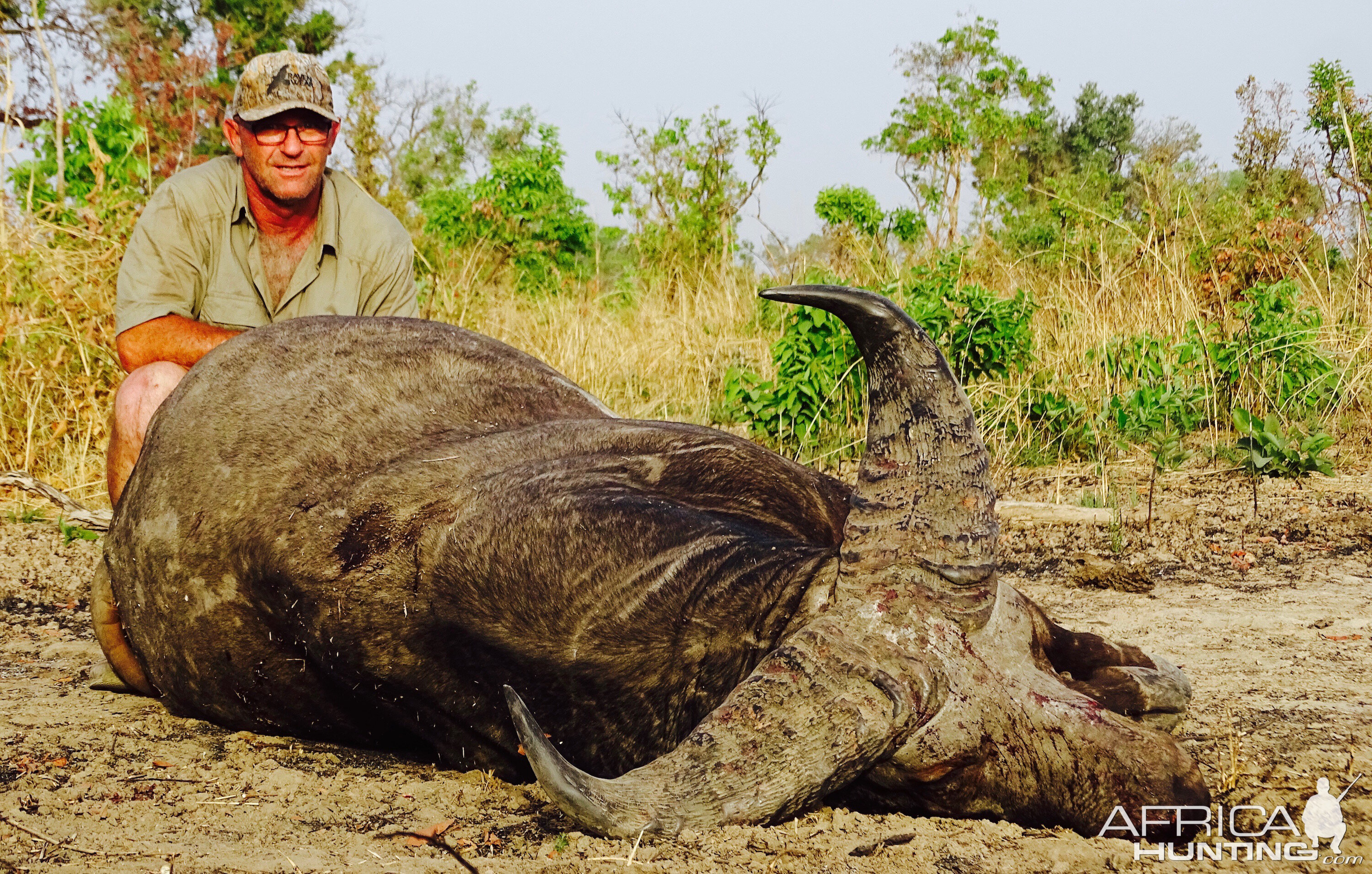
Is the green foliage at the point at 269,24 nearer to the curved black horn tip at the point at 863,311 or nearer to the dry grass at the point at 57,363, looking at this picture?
the dry grass at the point at 57,363

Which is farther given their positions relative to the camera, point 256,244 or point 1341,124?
point 1341,124

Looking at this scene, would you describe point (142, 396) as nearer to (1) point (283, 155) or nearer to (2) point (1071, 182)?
(1) point (283, 155)

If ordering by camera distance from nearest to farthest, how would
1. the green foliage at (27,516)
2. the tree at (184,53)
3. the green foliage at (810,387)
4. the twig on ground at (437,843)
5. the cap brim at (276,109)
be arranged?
1. the twig on ground at (437,843)
2. the cap brim at (276,109)
3. the green foliage at (27,516)
4. the green foliage at (810,387)
5. the tree at (184,53)

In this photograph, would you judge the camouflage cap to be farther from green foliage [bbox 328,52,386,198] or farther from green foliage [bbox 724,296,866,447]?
green foliage [bbox 328,52,386,198]

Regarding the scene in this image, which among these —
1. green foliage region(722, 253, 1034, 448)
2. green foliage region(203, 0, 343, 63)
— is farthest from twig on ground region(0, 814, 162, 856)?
green foliage region(203, 0, 343, 63)

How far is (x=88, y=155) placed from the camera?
866 cm

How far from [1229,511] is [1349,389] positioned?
63.0 inches

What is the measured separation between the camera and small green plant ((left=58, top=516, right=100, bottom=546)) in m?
6.00

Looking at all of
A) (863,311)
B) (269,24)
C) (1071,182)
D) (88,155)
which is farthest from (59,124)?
(269,24)

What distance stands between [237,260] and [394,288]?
63cm

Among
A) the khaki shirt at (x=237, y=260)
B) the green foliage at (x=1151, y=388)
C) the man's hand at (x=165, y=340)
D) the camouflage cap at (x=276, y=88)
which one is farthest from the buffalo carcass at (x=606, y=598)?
the green foliage at (x=1151, y=388)

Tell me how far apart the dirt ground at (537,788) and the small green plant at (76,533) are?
98 centimetres

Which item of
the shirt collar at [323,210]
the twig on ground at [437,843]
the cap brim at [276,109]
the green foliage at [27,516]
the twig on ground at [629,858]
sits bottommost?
the twig on ground at [437,843]

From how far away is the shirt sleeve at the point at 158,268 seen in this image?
173 inches
